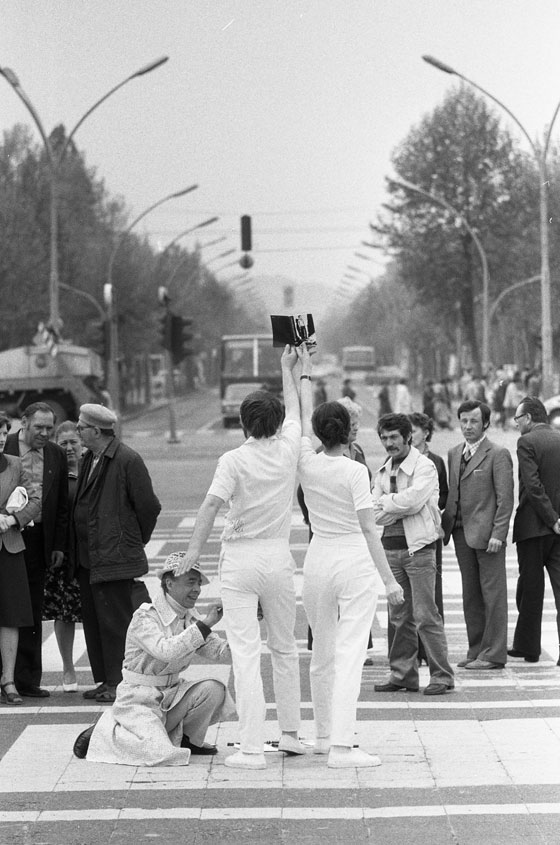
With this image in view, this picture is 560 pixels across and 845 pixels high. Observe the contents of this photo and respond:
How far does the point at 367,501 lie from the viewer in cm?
730

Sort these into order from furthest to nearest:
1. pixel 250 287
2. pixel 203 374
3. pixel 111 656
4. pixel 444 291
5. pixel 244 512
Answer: pixel 203 374
pixel 250 287
pixel 444 291
pixel 111 656
pixel 244 512

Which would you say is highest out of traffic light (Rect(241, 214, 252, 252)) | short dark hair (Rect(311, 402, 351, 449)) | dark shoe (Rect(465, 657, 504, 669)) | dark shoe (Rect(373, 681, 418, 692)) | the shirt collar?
traffic light (Rect(241, 214, 252, 252))

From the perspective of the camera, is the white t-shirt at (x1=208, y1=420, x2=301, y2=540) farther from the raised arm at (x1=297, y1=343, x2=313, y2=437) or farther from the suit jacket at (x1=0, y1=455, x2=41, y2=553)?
the suit jacket at (x1=0, y1=455, x2=41, y2=553)

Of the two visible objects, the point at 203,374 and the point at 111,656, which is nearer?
the point at 111,656

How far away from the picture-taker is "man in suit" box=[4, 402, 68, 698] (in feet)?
30.3

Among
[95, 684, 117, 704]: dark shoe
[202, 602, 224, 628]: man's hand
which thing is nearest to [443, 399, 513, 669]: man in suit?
[95, 684, 117, 704]: dark shoe

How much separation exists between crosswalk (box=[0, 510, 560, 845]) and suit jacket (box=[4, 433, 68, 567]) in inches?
35.7

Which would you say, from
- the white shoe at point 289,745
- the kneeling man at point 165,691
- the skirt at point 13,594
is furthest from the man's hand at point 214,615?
the skirt at point 13,594

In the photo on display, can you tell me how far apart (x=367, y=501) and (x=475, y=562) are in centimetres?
291

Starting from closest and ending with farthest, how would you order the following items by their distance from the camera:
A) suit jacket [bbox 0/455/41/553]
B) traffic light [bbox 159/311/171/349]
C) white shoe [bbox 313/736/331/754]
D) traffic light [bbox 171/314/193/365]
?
white shoe [bbox 313/736/331/754] → suit jacket [bbox 0/455/41/553] → traffic light [bbox 171/314/193/365] → traffic light [bbox 159/311/171/349]

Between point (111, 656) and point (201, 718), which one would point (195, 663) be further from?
point (201, 718)

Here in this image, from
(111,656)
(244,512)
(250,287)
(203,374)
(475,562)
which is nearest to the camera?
(244,512)

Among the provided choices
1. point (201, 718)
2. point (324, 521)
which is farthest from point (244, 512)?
point (201, 718)

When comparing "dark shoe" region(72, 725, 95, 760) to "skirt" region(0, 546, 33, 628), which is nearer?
"dark shoe" region(72, 725, 95, 760)
